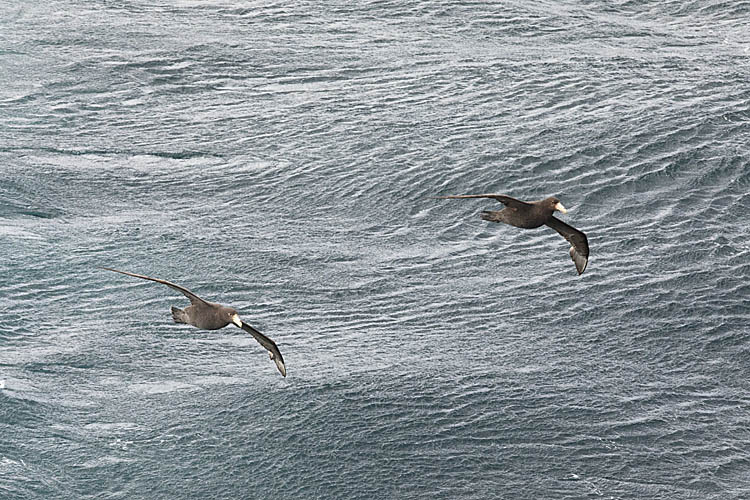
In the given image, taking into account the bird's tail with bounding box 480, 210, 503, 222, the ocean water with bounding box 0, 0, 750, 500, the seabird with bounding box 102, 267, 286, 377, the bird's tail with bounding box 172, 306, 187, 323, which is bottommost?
the ocean water with bounding box 0, 0, 750, 500

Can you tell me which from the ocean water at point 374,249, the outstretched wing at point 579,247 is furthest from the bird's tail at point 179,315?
the ocean water at point 374,249

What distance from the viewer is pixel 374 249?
4259cm

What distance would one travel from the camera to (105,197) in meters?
46.0

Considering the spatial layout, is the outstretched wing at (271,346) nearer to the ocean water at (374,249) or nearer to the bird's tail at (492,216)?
the bird's tail at (492,216)

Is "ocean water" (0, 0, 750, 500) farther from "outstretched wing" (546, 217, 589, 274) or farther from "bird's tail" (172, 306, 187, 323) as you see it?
"bird's tail" (172, 306, 187, 323)

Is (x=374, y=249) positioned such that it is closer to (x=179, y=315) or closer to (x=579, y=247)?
(x=579, y=247)

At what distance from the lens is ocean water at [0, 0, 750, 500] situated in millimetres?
33469

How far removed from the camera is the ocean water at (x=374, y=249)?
110 feet

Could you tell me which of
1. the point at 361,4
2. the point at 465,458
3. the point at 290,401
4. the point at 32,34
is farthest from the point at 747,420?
the point at 32,34

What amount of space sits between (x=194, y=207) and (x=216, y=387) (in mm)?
10761

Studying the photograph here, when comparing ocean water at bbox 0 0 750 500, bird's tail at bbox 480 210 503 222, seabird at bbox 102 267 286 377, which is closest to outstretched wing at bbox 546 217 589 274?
bird's tail at bbox 480 210 503 222

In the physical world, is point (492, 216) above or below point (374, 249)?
above

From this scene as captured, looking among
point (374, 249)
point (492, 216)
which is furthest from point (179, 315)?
point (374, 249)

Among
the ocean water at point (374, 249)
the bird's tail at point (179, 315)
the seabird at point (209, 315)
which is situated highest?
the seabird at point (209, 315)
